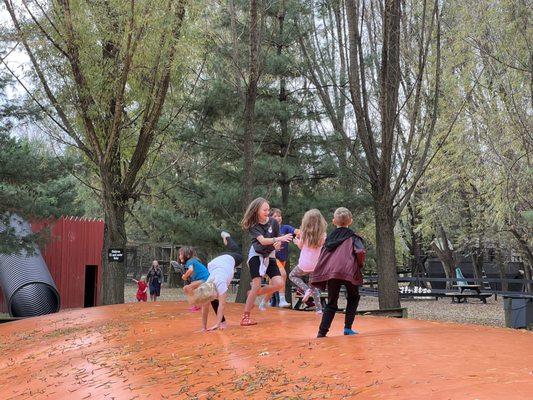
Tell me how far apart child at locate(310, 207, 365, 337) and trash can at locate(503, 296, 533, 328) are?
7.95 metres

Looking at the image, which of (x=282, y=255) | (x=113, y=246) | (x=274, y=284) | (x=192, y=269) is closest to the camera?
(x=274, y=284)

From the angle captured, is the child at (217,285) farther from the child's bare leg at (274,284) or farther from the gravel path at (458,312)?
the gravel path at (458,312)

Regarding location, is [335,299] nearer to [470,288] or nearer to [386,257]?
[386,257]

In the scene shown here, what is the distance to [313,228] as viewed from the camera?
9.53 metres

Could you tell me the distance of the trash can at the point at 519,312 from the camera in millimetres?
14531

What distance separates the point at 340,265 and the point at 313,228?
73.9 inches

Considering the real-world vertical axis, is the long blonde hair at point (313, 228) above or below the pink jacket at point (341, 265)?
above

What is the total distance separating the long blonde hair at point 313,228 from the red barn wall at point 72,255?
15.9 m

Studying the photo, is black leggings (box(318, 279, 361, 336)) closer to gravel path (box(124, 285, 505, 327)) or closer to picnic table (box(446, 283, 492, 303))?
gravel path (box(124, 285, 505, 327))

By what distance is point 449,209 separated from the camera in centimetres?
2725

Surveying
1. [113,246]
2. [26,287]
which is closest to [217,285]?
[113,246]

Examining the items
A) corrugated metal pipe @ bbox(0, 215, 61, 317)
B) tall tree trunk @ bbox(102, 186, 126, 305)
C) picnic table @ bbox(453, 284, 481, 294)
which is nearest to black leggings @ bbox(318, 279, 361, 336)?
tall tree trunk @ bbox(102, 186, 126, 305)

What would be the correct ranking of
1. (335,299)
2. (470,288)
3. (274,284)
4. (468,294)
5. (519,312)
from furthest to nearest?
1. (470,288)
2. (468,294)
3. (519,312)
4. (274,284)
5. (335,299)

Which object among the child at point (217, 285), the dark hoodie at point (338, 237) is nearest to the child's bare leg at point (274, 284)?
the child at point (217, 285)
